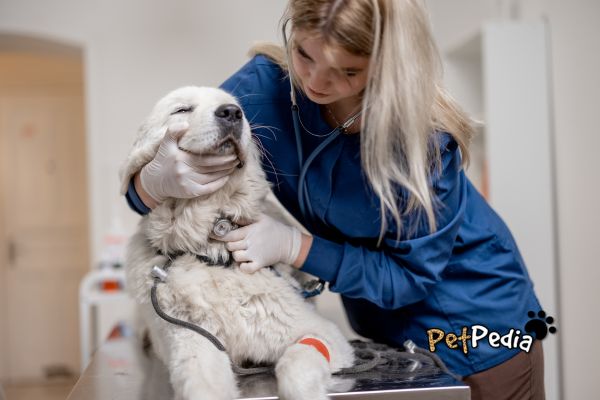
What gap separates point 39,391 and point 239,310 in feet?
12.8

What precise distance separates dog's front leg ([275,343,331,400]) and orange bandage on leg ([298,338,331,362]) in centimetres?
2

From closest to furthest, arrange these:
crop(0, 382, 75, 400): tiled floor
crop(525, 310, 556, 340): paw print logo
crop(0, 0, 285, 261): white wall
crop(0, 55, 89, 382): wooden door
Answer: crop(525, 310, 556, 340): paw print logo < crop(0, 0, 285, 261): white wall < crop(0, 382, 75, 400): tiled floor < crop(0, 55, 89, 382): wooden door

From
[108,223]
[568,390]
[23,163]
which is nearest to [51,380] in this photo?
[23,163]

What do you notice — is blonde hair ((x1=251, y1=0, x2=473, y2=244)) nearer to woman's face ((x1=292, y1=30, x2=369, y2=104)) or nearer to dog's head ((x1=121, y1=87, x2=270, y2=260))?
woman's face ((x1=292, y1=30, x2=369, y2=104))

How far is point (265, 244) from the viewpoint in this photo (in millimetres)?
1159

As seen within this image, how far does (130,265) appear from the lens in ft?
4.09

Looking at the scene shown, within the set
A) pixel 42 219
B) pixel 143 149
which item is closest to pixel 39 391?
pixel 42 219

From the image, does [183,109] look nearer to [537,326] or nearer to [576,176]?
[537,326]

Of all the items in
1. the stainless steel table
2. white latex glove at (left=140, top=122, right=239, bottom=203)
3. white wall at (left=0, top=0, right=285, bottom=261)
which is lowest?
the stainless steel table

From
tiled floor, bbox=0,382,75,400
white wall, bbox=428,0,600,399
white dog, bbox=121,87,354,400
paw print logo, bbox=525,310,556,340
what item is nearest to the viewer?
white dog, bbox=121,87,354,400

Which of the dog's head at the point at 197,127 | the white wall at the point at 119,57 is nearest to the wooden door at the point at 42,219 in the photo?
the white wall at the point at 119,57

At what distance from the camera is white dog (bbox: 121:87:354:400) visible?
104cm

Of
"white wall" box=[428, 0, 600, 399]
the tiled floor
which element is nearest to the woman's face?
"white wall" box=[428, 0, 600, 399]

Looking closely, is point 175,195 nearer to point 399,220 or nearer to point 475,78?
point 399,220
